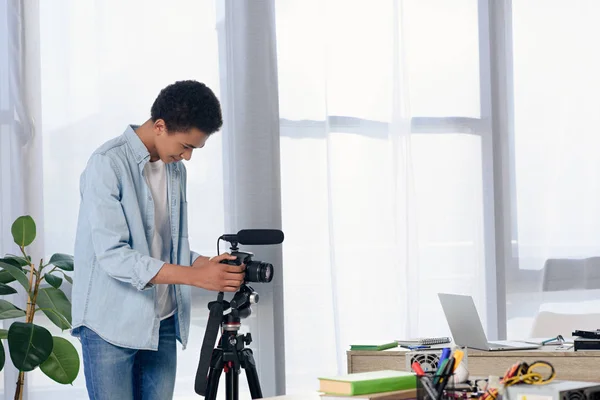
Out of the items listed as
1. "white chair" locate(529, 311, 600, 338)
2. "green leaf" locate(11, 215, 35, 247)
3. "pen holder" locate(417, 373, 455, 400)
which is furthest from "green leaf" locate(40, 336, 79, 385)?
"white chair" locate(529, 311, 600, 338)

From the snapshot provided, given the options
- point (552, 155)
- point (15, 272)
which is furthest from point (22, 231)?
point (552, 155)

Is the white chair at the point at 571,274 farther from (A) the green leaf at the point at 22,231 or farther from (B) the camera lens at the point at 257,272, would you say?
(A) the green leaf at the point at 22,231

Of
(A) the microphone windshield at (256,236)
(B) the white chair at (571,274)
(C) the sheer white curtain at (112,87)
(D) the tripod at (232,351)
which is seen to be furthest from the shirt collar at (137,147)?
(B) the white chair at (571,274)

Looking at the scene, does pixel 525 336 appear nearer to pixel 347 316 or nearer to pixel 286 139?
pixel 347 316

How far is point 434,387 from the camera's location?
1.24 m

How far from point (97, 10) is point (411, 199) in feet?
5.27

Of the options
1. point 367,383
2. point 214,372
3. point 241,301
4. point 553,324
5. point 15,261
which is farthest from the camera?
point 553,324

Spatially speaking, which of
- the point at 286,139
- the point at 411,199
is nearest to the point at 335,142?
the point at 286,139

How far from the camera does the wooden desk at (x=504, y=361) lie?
6.84 feet

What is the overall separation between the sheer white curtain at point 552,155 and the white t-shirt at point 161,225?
6.98ft

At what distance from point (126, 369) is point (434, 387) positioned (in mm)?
948

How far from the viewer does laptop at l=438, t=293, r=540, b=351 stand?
222cm

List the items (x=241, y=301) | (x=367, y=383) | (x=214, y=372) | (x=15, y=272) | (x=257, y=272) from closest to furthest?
(x=367, y=383) → (x=257, y=272) → (x=241, y=301) → (x=214, y=372) → (x=15, y=272)

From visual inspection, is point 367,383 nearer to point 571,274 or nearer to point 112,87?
point 112,87
